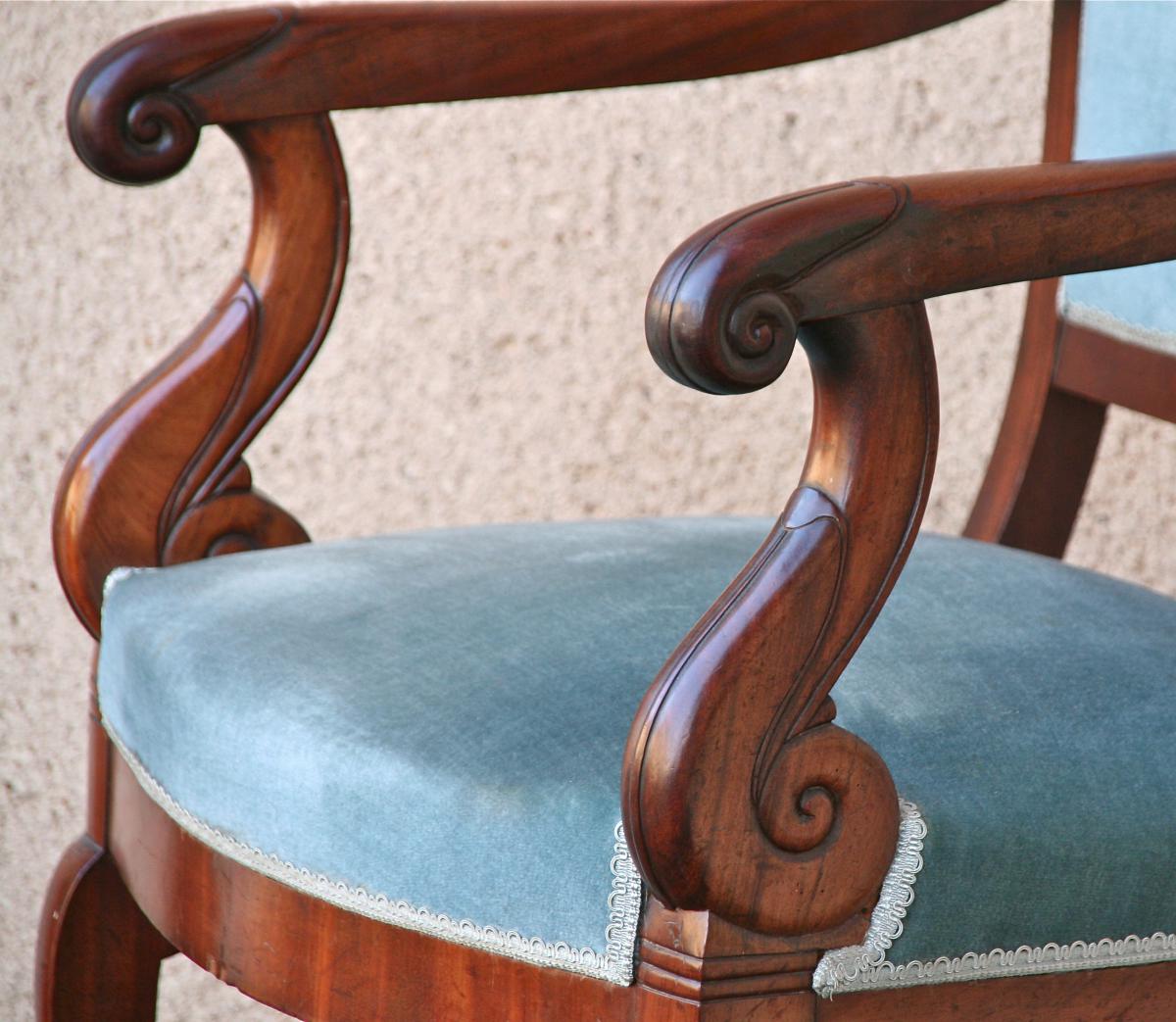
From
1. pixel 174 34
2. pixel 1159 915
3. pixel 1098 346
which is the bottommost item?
pixel 1159 915

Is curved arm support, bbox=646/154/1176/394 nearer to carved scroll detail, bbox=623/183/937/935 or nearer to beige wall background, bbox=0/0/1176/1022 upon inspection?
carved scroll detail, bbox=623/183/937/935

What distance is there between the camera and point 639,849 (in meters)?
0.50

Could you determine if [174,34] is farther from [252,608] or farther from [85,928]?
[85,928]

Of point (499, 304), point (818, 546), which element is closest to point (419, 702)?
point (818, 546)

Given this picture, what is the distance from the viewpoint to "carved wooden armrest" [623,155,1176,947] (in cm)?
49

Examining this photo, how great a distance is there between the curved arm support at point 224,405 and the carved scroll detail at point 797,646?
1.41 ft

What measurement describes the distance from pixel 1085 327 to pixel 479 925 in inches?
24.9

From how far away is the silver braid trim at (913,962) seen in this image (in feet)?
1.78

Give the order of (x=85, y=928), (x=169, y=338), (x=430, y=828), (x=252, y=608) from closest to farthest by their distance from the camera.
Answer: (x=430, y=828) < (x=252, y=608) < (x=85, y=928) < (x=169, y=338)

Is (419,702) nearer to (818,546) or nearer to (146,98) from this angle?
(818,546)

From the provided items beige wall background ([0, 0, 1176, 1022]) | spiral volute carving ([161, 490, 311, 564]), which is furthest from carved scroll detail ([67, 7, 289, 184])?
beige wall background ([0, 0, 1176, 1022])

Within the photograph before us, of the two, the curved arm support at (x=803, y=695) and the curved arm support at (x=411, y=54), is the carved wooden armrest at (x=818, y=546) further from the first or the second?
the curved arm support at (x=411, y=54)

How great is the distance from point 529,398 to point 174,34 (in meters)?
0.90

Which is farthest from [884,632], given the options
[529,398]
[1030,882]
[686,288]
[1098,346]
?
[529,398]
